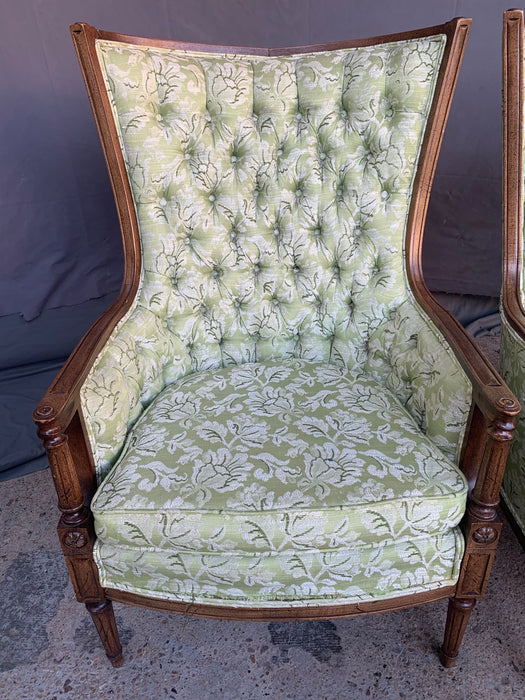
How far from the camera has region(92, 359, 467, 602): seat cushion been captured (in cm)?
→ 77

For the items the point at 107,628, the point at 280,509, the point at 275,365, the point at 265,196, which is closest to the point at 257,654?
the point at 107,628

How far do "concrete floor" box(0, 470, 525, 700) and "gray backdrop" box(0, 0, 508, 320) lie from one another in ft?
3.29

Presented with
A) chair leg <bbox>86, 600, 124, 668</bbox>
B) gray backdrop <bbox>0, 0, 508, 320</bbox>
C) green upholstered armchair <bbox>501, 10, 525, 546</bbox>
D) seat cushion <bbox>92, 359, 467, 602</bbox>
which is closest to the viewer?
seat cushion <bbox>92, 359, 467, 602</bbox>

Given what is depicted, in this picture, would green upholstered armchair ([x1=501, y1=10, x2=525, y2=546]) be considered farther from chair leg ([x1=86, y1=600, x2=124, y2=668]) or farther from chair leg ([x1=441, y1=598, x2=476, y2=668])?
chair leg ([x1=86, y1=600, x2=124, y2=668])

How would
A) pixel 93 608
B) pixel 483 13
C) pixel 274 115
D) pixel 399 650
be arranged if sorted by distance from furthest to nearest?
pixel 483 13 < pixel 274 115 < pixel 399 650 < pixel 93 608

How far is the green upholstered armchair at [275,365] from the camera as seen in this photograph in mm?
788

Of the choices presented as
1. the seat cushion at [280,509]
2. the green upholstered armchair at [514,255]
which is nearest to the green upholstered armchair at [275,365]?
the seat cushion at [280,509]

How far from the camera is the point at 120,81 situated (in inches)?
40.1

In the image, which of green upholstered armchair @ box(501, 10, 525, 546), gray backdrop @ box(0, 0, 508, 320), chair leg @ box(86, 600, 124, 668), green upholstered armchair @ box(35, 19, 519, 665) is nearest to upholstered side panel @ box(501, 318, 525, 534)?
green upholstered armchair @ box(501, 10, 525, 546)

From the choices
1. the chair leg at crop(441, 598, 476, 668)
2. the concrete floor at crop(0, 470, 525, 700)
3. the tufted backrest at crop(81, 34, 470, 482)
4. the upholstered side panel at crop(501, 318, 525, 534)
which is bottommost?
the concrete floor at crop(0, 470, 525, 700)

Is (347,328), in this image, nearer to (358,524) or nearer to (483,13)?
(358,524)

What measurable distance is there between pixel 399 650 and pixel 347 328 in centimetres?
68

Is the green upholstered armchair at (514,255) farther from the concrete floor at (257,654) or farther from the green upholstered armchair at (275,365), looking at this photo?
the concrete floor at (257,654)

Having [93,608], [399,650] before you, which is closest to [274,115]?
[93,608]
